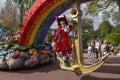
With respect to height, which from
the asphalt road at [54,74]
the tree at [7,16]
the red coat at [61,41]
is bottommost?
the asphalt road at [54,74]

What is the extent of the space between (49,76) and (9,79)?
4.61ft

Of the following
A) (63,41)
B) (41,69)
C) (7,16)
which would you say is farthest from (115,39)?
(63,41)

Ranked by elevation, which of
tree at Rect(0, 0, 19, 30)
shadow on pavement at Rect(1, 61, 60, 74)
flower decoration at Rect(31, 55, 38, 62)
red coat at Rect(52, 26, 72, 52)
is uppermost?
tree at Rect(0, 0, 19, 30)

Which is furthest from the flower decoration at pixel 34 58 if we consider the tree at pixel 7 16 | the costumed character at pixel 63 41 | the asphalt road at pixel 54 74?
the tree at pixel 7 16

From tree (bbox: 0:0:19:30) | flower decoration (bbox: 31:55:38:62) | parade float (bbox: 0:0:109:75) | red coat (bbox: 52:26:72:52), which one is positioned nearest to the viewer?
red coat (bbox: 52:26:72:52)

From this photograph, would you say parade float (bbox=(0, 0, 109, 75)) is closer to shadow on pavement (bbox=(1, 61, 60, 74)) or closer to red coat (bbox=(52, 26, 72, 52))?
shadow on pavement (bbox=(1, 61, 60, 74))

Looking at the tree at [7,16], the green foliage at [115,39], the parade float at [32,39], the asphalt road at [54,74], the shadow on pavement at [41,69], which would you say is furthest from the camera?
the tree at [7,16]

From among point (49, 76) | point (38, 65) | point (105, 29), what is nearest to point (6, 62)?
point (38, 65)

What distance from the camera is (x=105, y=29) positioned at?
5972cm

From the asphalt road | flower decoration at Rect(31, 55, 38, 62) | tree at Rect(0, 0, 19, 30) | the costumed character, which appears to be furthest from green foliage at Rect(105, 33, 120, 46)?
the costumed character

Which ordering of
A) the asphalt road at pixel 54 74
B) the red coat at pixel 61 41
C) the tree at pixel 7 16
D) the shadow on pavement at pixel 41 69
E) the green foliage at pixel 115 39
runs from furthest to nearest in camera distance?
1. the tree at pixel 7 16
2. the green foliage at pixel 115 39
3. the shadow on pavement at pixel 41 69
4. the asphalt road at pixel 54 74
5. the red coat at pixel 61 41

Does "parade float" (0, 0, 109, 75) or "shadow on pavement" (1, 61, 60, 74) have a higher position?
"parade float" (0, 0, 109, 75)

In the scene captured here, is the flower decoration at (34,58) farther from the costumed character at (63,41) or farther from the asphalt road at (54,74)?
the costumed character at (63,41)

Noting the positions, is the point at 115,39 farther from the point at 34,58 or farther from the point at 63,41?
the point at 63,41
